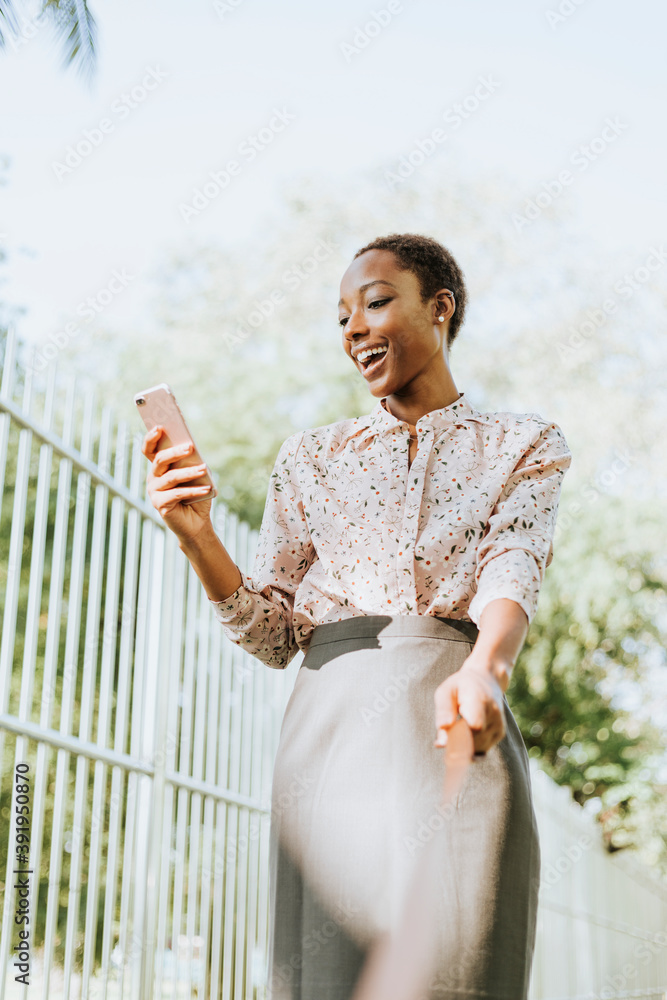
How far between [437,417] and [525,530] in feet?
1.36

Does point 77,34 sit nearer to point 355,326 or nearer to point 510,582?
point 355,326

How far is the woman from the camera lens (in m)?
1.72

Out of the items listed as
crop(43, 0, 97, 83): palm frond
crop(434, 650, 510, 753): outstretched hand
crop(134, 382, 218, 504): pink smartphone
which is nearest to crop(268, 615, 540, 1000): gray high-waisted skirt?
crop(434, 650, 510, 753): outstretched hand

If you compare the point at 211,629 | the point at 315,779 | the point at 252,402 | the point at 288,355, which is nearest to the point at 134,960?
the point at 211,629

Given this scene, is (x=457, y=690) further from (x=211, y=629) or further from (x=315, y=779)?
(x=211, y=629)

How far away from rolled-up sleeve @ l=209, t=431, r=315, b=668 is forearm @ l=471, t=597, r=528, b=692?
522 millimetres

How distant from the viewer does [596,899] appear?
40.2 ft
